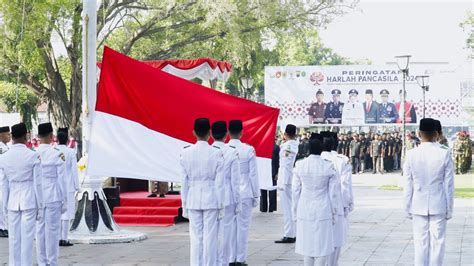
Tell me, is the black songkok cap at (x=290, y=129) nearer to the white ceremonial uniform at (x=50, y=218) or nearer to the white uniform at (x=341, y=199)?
the white uniform at (x=341, y=199)

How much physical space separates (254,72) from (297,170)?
33560 millimetres

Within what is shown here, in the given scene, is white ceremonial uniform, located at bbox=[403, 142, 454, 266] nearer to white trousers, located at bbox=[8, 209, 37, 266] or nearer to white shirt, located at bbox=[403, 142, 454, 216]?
white shirt, located at bbox=[403, 142, 454, 216]

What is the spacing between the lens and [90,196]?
50.5 ft

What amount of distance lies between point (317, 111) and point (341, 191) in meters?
33.4

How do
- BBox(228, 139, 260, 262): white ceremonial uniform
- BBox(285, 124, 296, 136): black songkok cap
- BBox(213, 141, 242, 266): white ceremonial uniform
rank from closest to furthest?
BBox(213, 141, 242, 266): white ceremonial uniform → BBox(228, 139, 260, 262): white ceremonial uniform → BBox(285, 124, 296, 136): black songkok cap

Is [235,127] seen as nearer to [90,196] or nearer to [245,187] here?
[245,187]

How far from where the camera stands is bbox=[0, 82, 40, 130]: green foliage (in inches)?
1857

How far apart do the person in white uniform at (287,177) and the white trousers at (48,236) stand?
4.32 m

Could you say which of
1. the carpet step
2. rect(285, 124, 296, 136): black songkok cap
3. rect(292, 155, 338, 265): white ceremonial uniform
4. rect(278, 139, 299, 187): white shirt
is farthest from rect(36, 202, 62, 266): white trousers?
the carpet step

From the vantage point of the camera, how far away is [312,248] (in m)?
9.98

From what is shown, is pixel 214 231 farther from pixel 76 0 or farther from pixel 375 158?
pixel 375 158

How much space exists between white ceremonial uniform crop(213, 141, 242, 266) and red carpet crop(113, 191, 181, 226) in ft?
19.6

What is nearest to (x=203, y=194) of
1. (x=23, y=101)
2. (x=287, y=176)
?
(x=287, y=176)

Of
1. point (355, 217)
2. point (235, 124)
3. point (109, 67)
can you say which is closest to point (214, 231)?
point (235, 124)
